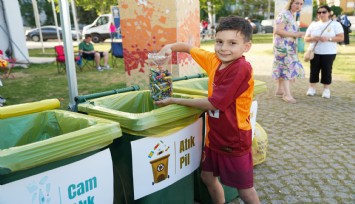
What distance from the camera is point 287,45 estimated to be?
17.9ft

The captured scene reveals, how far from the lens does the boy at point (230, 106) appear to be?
193 centimetres

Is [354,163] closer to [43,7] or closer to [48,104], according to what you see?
[48,104]

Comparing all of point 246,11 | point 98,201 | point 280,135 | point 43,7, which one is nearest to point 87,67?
point 280,135

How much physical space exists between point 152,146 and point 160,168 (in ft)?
0.58

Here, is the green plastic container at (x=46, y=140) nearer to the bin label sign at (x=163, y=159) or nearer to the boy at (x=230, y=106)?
the bin label sign at (x=163, y=159)

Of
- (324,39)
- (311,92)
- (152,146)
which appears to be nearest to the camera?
(152,146)

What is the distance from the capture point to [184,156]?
221cm

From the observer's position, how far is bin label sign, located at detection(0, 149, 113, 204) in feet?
4.70

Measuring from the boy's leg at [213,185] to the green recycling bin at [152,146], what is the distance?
11cm

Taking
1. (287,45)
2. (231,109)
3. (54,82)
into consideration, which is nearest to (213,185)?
(231,109)

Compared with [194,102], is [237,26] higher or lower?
higher

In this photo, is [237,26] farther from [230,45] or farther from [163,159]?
[163,159]

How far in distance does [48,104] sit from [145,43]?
2.72 m

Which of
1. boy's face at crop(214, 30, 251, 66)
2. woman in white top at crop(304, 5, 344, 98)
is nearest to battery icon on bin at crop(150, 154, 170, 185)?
boy's face at crop(214, 30, 251, 66)
